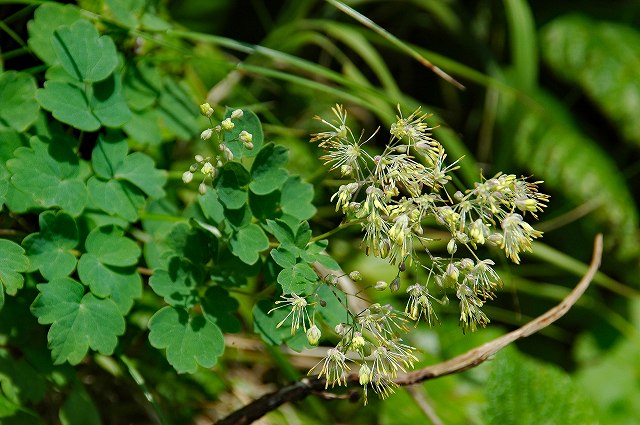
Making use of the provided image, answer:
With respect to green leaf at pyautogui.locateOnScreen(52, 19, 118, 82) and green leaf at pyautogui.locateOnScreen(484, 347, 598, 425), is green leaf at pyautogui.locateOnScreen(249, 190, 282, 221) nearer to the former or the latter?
green leaf at pyautogui.locateOnScreen(52, 19, 118, 82)

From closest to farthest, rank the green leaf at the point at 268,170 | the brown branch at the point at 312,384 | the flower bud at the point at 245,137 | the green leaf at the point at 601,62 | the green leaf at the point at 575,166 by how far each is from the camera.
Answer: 1. the flower bud at the point at 245,137
2. the green leaf at the point at 268,170
3. the brown branch at the point at 312,384
4. the green leaf at the point at 575,166
5. the green leaf at the point at 601,62

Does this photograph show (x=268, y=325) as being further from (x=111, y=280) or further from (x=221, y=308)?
(x=111, y=280)

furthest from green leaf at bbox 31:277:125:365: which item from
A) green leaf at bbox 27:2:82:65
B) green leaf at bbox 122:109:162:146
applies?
green leaf at bbox 27:2:82:65

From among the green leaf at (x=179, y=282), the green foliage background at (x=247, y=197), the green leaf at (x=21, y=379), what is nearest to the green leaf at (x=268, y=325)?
the green foliage background at (x=247, y=197)

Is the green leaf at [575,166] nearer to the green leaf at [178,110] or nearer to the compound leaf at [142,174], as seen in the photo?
the green leaf at [178,110]

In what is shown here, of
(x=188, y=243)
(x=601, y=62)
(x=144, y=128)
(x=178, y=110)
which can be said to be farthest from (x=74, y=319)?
(x=601, y=62)

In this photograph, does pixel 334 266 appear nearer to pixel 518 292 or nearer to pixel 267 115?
pixel 267 115
